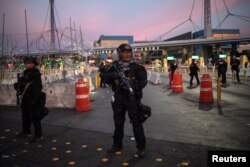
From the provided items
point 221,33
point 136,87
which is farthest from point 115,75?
point 221,33

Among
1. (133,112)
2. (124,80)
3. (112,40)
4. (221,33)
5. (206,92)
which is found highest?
(221,33)

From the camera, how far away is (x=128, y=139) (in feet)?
21.9

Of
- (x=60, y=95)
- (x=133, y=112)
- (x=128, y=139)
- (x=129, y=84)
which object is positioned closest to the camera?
(x=129, y=84)

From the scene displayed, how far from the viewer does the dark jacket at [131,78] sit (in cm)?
539

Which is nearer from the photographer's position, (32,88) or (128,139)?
(128,139)

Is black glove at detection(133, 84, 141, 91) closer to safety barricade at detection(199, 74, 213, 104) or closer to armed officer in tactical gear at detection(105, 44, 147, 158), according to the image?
armed officer in tactical gear at detection(105, 44, 147, 158)

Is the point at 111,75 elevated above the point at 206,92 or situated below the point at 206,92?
above

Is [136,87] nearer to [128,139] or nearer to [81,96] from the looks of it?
[128,139]

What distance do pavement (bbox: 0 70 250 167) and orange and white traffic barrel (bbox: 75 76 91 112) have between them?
1.13 feet

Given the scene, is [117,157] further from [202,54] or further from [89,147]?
[202,54]

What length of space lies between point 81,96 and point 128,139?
14.1 feet

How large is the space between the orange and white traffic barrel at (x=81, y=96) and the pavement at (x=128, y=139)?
346 millimetres

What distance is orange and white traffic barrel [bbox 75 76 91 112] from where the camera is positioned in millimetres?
10453

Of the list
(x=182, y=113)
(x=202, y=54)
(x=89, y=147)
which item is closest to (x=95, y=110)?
(x=182, y=113)
